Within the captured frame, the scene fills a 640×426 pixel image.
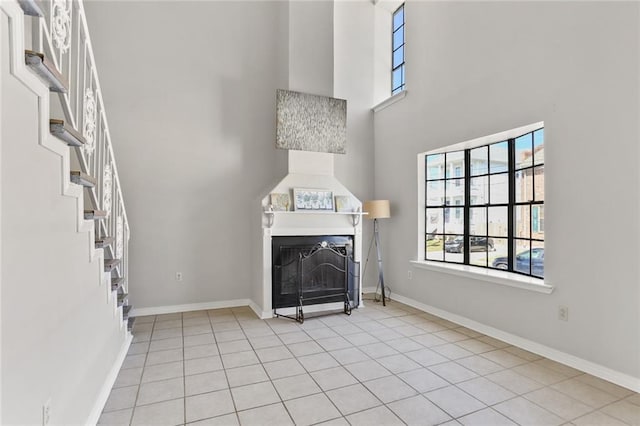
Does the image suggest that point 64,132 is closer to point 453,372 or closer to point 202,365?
point 202,365

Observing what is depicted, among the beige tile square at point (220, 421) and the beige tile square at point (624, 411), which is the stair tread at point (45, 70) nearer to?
the beige tile square at point (220, 421)

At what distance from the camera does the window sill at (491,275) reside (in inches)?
118

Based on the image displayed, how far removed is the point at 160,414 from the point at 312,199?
2818mm

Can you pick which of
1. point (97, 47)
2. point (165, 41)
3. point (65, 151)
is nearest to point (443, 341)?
point (65, 151)

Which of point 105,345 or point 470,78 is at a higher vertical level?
point 470,78

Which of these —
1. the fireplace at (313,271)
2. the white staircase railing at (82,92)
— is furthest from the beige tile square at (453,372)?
the white staircase railing at (82,92)

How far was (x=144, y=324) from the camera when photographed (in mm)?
3861

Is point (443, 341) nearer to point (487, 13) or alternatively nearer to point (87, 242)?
point (87, 242)

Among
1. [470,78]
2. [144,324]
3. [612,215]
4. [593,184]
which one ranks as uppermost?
[470,78]

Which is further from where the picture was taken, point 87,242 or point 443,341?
point 443,341

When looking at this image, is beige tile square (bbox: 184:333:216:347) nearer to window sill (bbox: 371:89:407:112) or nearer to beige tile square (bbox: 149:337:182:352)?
beige tile square (bbox: 149:337:182:352)

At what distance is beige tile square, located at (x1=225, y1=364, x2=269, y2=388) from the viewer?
2.52 meters

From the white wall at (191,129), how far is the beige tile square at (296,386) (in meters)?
2.33

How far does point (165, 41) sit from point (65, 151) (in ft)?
11.1
